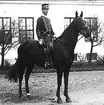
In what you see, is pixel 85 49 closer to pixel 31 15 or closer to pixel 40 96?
pixel 31 15

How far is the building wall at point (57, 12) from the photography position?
30984 millimetres

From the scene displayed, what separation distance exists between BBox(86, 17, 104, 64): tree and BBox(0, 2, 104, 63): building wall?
112cm

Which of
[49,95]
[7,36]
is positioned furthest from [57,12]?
[49,95]

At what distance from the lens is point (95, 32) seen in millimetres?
29641

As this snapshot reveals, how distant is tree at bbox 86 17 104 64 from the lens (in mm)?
29531

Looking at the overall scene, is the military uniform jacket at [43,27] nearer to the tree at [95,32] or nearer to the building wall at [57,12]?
the tree at [95,32]

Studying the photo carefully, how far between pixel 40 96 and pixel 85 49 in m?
20.6

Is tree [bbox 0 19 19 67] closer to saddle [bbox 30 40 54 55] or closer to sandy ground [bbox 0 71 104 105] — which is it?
sandy ground [bbox 0 71 104 105]

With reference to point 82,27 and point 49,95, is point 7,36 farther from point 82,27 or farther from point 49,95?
point 82,27

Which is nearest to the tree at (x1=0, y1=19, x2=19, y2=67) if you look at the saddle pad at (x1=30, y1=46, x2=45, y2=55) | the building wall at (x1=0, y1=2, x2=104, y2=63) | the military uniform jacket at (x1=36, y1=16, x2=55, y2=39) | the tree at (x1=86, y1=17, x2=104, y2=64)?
the building wall at (x1=0, y1=2, x2=104, y2=63)

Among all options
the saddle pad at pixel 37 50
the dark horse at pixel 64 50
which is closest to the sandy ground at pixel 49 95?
the dark horse at pixel 64 50

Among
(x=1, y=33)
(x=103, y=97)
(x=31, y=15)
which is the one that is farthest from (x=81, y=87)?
(x=31, y=15)

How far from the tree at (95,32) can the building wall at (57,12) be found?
112 centimetres

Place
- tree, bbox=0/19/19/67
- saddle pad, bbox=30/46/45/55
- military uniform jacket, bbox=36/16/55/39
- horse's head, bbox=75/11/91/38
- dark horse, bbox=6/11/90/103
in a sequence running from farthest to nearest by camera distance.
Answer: tree, bbox=0/19/19/67
saddle pad, bbox=30/46/45/55
military uniform jacket, bbox=36/16/55/39
dark horse, bbox=6/11/90/103
horse's head, bbox=75/11/91/38
